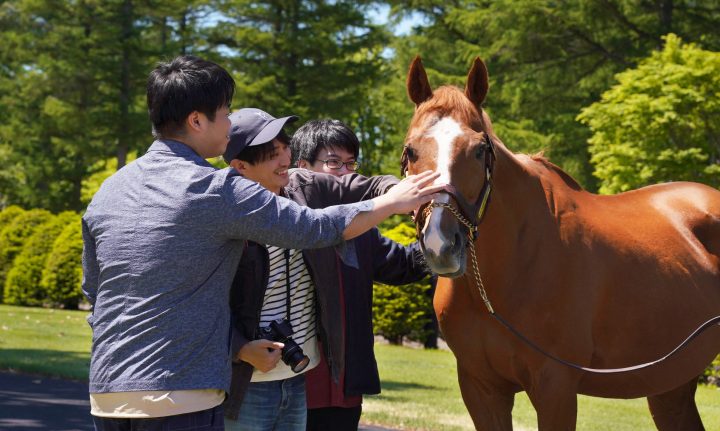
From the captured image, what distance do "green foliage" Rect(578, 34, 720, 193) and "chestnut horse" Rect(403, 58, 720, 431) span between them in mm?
11479

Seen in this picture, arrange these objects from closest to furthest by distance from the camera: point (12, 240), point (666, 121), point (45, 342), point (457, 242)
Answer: point (457, 242) → point (45, 342) → point (666, 121) → point (12, 240)

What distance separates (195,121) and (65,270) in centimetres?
2083

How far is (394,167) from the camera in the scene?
2922cm

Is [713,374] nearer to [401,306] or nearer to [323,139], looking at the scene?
[401,306]

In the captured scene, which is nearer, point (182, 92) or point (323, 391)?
point (182, 92)

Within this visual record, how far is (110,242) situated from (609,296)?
2551 mm

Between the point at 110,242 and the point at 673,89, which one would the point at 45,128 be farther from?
the point at 110,242

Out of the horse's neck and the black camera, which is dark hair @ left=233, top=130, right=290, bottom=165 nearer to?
the black camera

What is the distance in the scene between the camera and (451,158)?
11.9ft

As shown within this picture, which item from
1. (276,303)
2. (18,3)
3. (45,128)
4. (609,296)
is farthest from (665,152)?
(18,3)

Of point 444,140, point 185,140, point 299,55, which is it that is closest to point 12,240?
point 299,55

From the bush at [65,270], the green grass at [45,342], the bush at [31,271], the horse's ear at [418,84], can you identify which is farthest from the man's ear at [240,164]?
the bush at [31,271]

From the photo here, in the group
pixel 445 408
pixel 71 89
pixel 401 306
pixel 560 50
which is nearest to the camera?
pixel 445 408

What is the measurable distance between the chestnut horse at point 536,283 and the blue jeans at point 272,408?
0.81m
